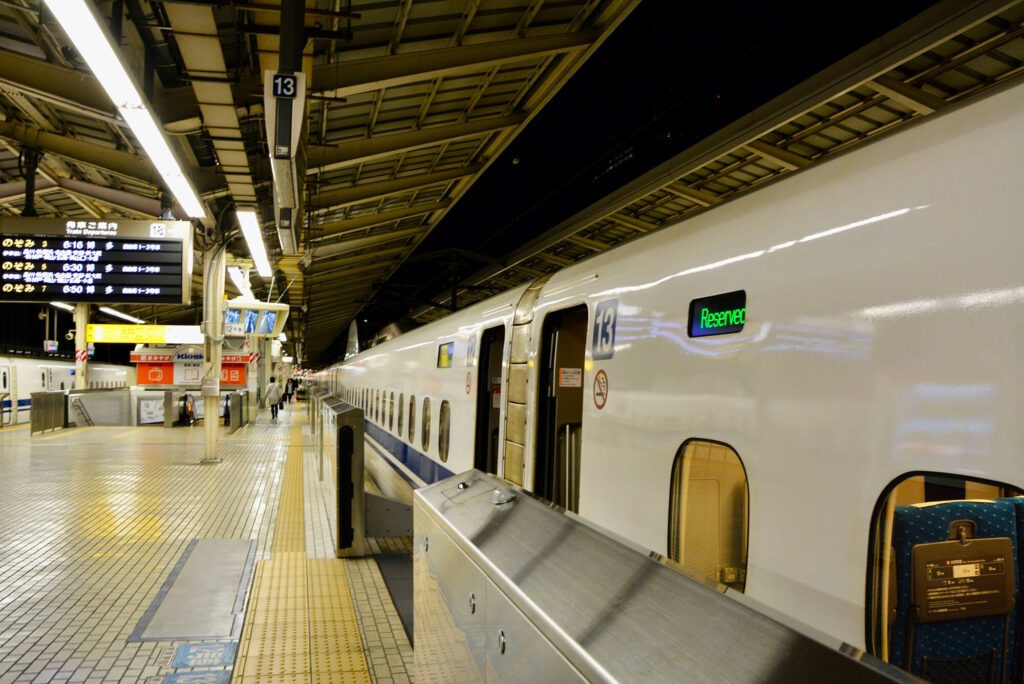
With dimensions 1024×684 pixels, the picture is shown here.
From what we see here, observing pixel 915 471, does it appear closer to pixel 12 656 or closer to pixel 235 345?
pixel 12 656

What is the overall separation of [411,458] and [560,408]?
4.97m

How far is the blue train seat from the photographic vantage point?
182cm

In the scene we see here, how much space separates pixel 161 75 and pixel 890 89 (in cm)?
712

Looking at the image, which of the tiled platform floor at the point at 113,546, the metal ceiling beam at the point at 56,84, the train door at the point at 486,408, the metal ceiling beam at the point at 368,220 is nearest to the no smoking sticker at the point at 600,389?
the tiled platform floor at the point at 113,546

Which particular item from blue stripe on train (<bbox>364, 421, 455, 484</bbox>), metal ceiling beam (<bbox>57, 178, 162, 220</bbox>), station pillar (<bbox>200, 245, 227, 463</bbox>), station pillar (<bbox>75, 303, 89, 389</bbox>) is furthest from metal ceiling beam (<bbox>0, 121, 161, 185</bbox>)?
station pillar (<bbox>75, 303, 89, 389</bbox>)

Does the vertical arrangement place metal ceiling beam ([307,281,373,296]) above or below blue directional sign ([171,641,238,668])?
above

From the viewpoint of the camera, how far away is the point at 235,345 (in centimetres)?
2444

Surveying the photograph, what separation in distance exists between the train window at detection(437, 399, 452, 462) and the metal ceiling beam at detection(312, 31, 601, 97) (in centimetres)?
380

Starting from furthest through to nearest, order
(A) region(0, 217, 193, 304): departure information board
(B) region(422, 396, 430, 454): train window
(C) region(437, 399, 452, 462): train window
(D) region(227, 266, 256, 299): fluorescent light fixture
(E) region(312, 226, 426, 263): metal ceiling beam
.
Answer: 1. (E) region(312, 226, 426, 263): metal ceiling beam
2. (D) region(227, 266, 256, 299): fluorescent light fixture
3. (A) region(0, 217, 193, 304): departure information board
4. (B) region(422, 396, 430, 454): train window
5. (C) region(437, 399, 452, 462): train window

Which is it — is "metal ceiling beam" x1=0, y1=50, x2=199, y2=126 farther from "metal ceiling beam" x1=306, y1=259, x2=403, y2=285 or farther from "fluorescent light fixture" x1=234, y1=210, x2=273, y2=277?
"metal ceiling beam" x1=306, y1=259, x2=403, y2=285

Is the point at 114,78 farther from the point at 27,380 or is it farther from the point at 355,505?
the point at 27,380

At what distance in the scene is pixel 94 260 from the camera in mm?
9445

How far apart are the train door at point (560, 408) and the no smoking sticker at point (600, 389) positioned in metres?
0.98

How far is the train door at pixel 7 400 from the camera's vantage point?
22000mm
